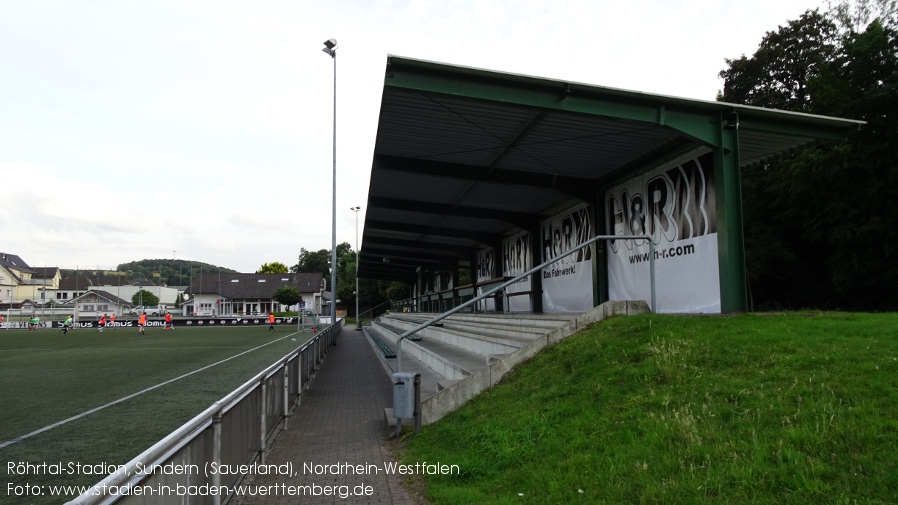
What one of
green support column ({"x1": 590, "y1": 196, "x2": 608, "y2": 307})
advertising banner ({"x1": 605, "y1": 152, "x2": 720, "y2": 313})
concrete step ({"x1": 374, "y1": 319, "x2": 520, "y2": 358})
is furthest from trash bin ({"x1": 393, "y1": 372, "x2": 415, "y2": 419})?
green support column ({"x1": 590, "y1": 196, "x2": 608, "y2": 307})

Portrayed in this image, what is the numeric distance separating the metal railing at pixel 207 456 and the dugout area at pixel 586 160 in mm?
4942

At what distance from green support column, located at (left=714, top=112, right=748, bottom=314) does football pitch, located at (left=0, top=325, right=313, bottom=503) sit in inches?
321

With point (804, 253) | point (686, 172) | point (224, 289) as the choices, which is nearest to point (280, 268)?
point (224, 289)

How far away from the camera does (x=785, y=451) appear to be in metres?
3.93

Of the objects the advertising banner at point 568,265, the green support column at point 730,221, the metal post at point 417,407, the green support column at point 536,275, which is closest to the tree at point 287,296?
the green support column at point 536,275

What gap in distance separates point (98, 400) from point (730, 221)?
11304 mm

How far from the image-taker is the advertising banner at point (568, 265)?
48.1 feet

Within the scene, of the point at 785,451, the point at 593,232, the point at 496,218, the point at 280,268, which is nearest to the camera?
the point at 785,451

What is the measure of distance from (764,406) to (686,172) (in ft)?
22.6

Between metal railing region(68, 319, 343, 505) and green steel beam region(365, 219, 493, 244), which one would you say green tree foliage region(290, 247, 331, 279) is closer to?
green steel beam region(365, 219, 493, 244)

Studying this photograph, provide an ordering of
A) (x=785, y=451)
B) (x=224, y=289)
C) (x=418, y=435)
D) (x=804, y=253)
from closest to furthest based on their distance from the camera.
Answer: (x=785, y=451) → (x=418, y=435) → (x=804, y=253) → (x=224, y=289)

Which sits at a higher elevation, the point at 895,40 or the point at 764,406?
the point at 895,40

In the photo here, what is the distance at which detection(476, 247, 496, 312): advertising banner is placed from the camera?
925 inches

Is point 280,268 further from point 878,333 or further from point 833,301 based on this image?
point 878,333
